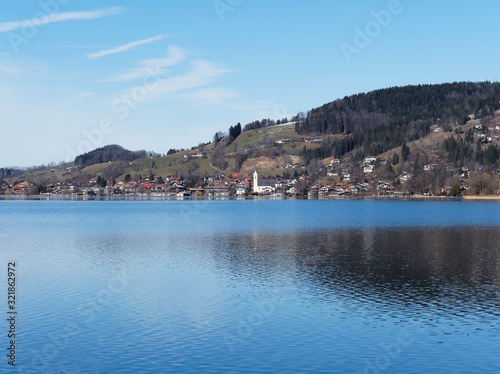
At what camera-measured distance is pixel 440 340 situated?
20.9 metres

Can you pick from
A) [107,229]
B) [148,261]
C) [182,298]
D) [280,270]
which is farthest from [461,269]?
[107,229]

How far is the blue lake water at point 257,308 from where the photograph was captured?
61.6 feet

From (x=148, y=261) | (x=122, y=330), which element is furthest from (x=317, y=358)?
(x=148, y=261)

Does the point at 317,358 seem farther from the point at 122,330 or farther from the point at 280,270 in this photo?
the point at 280,270

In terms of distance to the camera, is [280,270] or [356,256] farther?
[356,256]

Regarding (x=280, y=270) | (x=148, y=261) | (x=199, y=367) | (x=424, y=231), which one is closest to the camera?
(x=199, y=367)

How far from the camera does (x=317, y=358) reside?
61.8 feet

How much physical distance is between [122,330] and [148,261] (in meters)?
19.9

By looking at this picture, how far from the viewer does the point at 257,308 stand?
26.3 m

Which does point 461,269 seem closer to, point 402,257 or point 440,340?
point 402,257

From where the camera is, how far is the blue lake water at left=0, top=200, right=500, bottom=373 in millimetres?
18781

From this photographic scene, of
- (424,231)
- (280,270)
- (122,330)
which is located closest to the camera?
(122,330)

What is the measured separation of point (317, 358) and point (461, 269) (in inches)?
890

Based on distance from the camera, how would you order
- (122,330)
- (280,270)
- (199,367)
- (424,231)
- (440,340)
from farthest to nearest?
(424,231) < (280,270) < (122,330) < (440,340) < (199,367)
